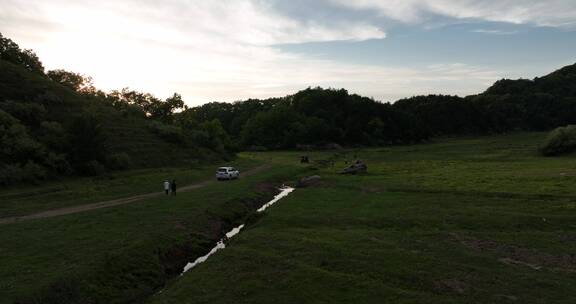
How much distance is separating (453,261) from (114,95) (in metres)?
113

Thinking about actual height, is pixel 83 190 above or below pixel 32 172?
below

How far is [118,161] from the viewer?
2685 inches

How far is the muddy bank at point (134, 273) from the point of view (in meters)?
20.4

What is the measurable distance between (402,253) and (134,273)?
1634 centimetres

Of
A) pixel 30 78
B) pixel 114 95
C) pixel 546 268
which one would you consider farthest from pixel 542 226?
pixel 114 95

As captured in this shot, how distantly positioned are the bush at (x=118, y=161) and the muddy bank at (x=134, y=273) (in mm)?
38039

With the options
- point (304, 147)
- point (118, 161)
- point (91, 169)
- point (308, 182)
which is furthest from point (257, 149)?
point (91, 169)

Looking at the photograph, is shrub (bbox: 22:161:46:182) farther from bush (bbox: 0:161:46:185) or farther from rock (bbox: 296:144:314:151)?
rock (bbox: 296:144:314:151)

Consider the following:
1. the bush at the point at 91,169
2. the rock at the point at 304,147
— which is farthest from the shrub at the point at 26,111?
the rock at the point at 304,147

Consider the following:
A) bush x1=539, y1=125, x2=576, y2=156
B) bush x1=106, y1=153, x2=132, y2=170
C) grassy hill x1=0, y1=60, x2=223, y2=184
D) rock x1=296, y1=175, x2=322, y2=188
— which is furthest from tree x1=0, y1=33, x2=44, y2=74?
bush x1=539, y1=125, x2=576, y2=156

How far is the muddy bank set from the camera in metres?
20.4

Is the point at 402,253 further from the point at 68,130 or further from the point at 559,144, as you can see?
the point at 559,144

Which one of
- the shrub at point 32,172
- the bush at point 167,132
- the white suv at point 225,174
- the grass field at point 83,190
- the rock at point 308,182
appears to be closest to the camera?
the grass field at point 83,190

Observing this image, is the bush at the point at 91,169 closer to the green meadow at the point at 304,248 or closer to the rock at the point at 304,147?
the green meadow at the point at 304,248
